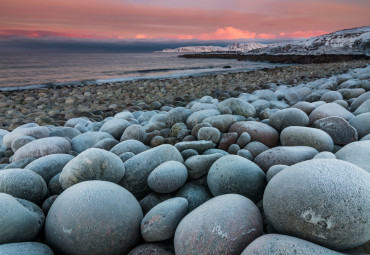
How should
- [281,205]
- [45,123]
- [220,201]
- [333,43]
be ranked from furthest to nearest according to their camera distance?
1. [333,43]
2. [45,123]
3. [220,201]
4. [281,205]

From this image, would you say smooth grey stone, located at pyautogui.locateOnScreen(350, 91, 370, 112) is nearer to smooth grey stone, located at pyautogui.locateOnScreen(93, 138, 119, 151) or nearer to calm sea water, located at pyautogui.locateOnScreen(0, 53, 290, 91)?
smooth grey stone, located at pyautogui.locateOnScreen(93, 138, 119, 151)

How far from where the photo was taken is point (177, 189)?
81.4 inches

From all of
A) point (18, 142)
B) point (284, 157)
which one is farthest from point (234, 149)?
point (18, 142)

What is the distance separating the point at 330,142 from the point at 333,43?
5837 centimetres

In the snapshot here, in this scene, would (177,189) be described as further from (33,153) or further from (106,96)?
(106,96)

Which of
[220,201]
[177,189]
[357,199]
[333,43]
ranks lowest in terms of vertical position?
[177,189]

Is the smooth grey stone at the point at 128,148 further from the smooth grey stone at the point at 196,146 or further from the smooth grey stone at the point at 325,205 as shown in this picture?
the smooth grey stone at the point at 325,205

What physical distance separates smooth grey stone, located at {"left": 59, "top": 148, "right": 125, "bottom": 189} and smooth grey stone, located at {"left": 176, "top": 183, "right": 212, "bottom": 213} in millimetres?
514

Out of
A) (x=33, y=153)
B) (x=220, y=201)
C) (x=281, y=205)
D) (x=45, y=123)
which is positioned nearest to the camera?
(x=281, y=205)

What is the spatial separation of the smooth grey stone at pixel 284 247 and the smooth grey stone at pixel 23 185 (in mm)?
1511

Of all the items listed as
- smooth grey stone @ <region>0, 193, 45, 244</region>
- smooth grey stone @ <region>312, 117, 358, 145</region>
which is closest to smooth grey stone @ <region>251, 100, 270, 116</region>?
smooth grey stone @ <region>312, 117, 358, 145</region>

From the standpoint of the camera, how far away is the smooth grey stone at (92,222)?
5.19 feet

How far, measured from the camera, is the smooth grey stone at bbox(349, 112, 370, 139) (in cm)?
283

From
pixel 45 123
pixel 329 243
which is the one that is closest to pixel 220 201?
pixel 329 243
